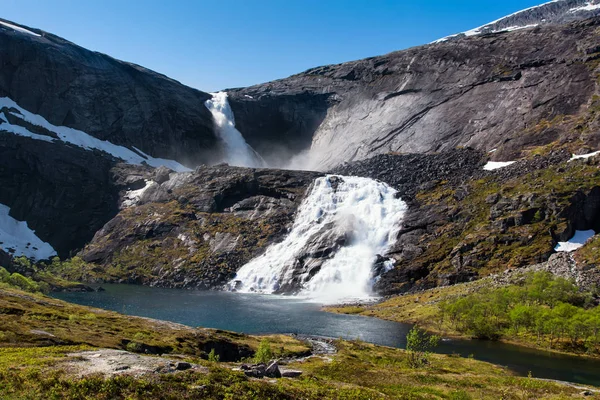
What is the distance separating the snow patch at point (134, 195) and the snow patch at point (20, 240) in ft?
91.4

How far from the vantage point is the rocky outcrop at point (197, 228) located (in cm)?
13075

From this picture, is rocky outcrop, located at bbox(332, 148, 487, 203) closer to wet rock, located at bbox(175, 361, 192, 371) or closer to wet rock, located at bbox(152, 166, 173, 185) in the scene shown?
wet rock, located at bbox(152, 166, 173, 185)

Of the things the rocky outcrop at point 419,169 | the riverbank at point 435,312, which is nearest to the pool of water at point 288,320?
the riverbank at point 435,312

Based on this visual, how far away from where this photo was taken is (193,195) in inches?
6275

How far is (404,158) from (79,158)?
116m

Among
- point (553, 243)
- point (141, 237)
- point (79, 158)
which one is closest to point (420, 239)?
point (553, 243)

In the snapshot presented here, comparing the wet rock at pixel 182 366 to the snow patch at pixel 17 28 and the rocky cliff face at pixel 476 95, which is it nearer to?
the rocky cliff face at pixel 476 95

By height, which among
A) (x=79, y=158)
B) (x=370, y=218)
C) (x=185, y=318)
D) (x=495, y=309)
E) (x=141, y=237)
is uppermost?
(x=79, y=158)

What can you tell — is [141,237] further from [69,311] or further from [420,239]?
[69,311]

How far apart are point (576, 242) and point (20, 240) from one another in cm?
16011

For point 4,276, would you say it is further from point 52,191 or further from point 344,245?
point 52,191

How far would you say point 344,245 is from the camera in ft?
398

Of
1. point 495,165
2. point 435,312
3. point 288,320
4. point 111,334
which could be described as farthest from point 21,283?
point 495,165

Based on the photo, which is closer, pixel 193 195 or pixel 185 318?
pixel 185 318
